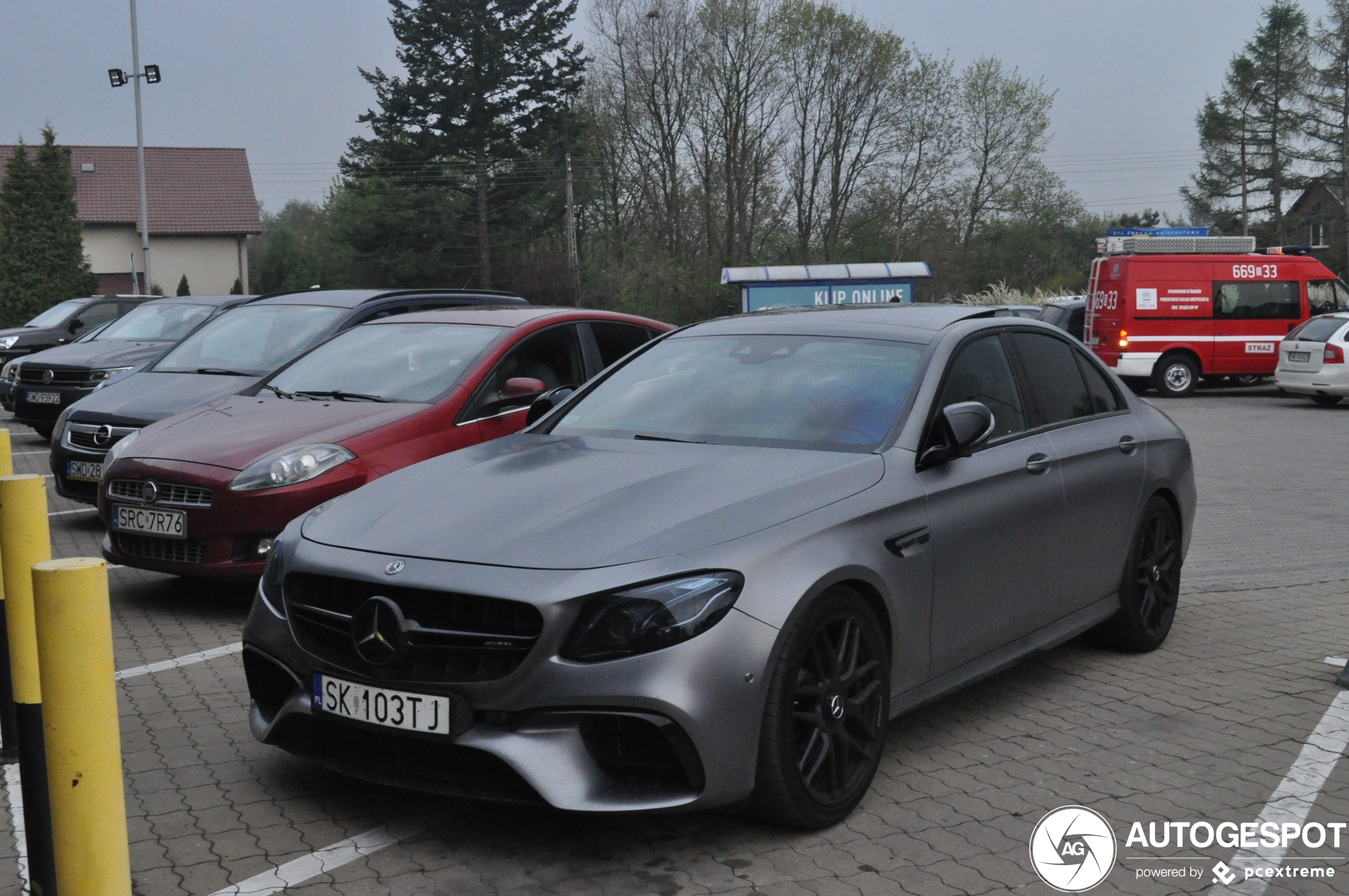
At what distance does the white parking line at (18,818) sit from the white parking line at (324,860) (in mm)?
541

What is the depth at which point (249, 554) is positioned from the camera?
20.8 ft

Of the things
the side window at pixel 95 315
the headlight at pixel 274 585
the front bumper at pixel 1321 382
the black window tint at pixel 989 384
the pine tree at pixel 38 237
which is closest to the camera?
the headlight at pixel 274 585

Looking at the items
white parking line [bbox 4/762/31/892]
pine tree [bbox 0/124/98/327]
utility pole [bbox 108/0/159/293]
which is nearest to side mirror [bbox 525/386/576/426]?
white parking line [bbox 4/762/31/892]

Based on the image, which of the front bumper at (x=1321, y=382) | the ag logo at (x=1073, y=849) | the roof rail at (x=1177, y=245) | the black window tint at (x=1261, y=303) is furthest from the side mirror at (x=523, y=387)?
the black window tint at (x=1261, y=303)

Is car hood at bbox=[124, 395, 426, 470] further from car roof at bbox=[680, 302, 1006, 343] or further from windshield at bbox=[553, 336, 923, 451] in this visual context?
car roof at bbox=[680, 302, 1006, 343]

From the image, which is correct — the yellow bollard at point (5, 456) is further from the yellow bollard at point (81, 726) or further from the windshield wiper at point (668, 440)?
the yellow bollard at point (81, 726)

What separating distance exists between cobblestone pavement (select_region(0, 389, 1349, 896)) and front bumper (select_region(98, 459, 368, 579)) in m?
0.33

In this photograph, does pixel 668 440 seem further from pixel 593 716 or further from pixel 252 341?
pixel 252 341

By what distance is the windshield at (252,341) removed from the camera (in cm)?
922

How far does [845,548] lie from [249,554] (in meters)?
3.57

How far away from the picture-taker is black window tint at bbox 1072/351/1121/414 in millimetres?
5770

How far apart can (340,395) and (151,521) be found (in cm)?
121

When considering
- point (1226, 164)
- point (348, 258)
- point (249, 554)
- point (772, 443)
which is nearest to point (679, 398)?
point (772, 443)

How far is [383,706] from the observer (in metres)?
3.54
